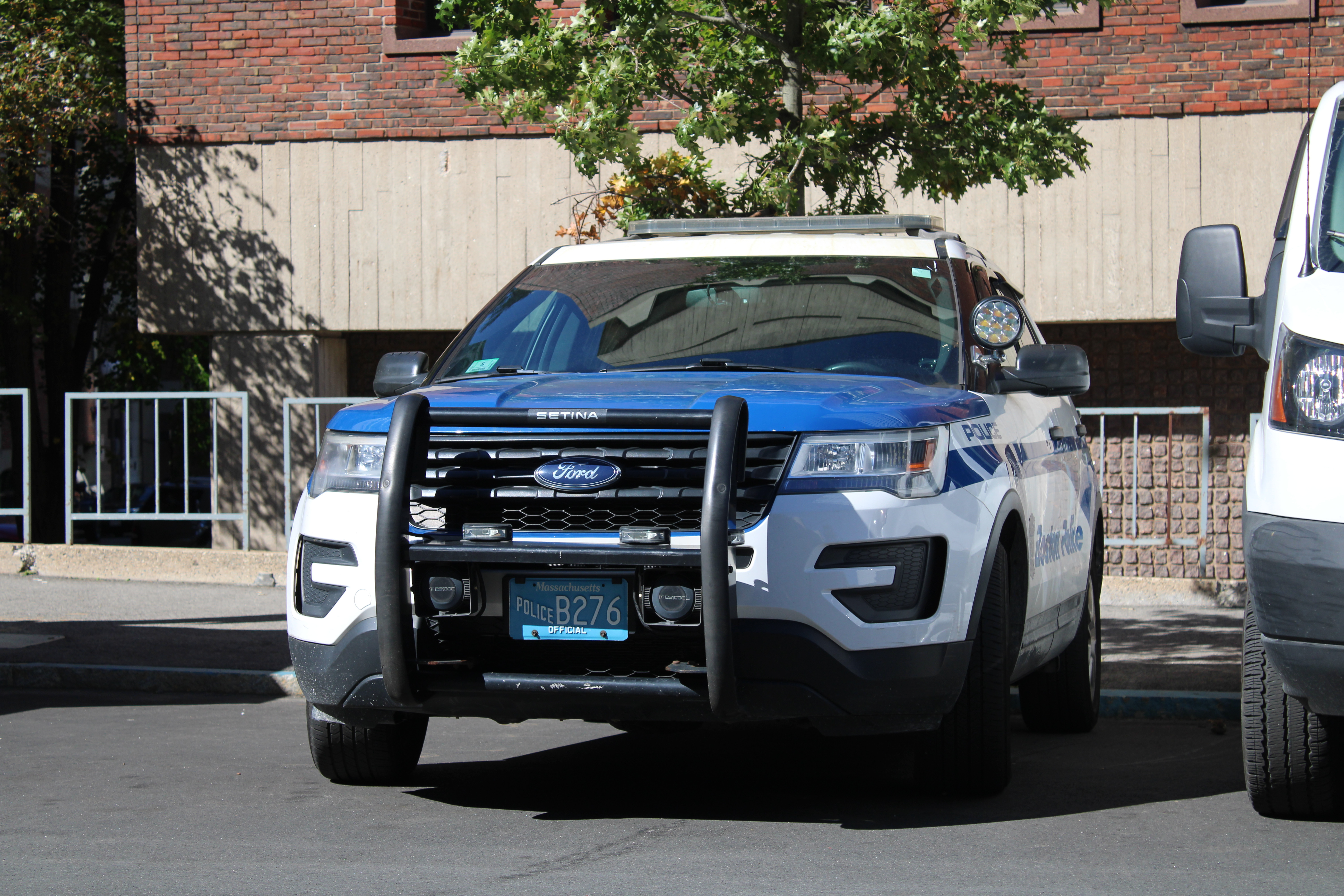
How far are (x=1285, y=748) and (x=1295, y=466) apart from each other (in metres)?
1.11

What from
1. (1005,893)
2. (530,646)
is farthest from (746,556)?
(1005,893)

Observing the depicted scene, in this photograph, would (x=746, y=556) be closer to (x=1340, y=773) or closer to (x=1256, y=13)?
(x=1340, y=773)

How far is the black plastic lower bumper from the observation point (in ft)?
15.3

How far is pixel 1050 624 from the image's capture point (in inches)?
247

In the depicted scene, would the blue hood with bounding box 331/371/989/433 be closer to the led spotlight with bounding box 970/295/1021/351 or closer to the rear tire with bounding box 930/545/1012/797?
the led spotlight with bounding box 970/295/1021/351

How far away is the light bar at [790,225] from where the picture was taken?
647 cm

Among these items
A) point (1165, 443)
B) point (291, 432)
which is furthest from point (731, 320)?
point (291, 432)

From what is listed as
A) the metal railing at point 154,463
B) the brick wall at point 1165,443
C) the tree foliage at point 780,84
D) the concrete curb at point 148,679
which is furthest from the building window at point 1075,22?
the concrete curb at point 148,679

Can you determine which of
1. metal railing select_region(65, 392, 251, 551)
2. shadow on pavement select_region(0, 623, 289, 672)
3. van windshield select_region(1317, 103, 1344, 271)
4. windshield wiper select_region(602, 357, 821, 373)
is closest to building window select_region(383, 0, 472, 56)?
metal railing select_region(65, 392, 251, 551)

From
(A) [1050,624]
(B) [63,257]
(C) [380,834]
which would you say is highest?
(B) [63,257]

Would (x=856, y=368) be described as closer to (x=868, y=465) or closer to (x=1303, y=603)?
(x=868, y=465)

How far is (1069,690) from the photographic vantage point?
712 centimetres

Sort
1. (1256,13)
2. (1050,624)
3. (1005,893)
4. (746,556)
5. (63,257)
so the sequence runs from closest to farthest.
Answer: (1005,893)
(746,556)
(1050,624)
(1256,13)
(63,257)

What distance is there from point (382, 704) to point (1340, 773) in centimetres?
299
